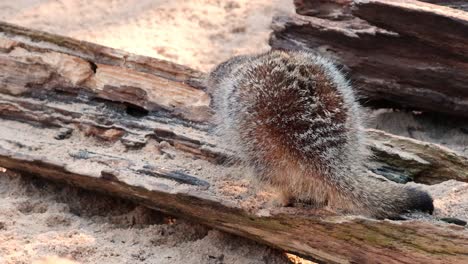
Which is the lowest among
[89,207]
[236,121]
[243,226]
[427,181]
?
[89,207]

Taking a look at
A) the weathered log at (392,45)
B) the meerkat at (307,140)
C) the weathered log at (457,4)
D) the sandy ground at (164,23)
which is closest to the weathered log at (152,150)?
the meerkat at (307,140)

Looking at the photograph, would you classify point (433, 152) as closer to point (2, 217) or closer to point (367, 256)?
point (367, 256)

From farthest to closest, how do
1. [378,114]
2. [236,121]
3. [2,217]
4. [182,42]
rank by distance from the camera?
[182,42] < [378,114] < [2,217] < [236,121]

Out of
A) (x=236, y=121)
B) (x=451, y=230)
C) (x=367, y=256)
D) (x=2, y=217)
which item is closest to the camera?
(x=451, y=230)

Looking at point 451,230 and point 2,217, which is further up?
point 451,230

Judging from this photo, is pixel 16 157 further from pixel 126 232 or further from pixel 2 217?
pixel 126 232

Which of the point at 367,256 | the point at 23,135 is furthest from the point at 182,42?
the point at 367,256

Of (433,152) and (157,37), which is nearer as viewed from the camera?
(433,152)

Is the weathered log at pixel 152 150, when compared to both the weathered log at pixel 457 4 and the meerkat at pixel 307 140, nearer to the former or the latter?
the meerkat at pixel 307 140

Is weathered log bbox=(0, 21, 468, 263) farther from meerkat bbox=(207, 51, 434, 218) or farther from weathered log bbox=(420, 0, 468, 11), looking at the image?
weathered log bbox=(420, 0, 468, 11)
